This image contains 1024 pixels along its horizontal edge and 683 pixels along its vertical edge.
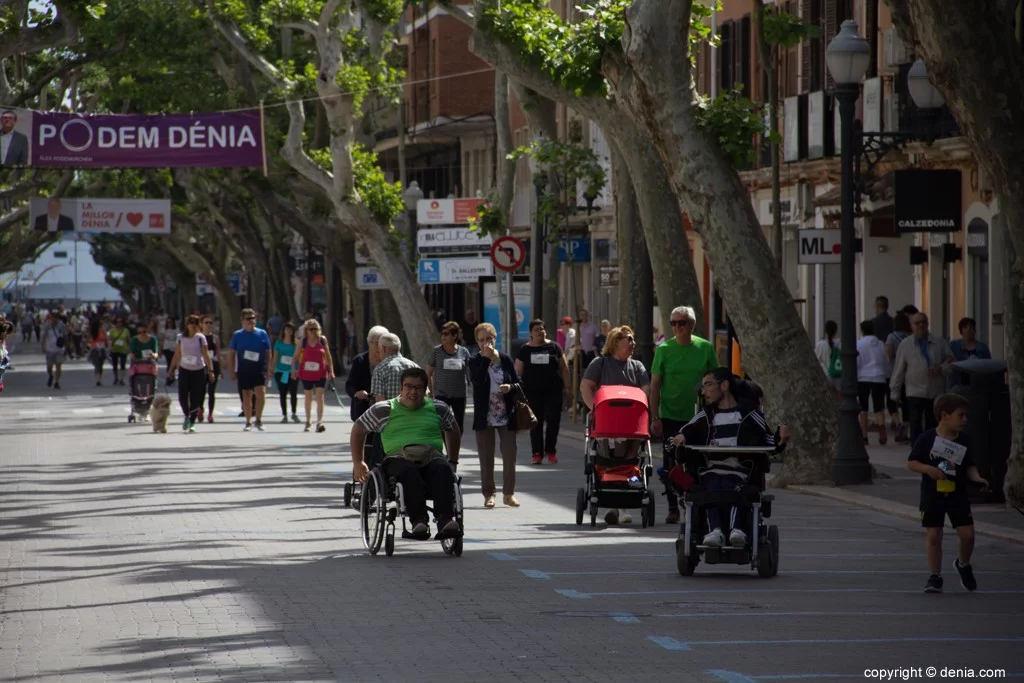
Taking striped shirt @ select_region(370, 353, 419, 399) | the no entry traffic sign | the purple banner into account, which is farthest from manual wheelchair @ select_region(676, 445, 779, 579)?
the purple banner

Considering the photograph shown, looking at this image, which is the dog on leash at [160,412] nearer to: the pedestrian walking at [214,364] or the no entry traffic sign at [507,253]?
the pedestrian walking at [214,364]

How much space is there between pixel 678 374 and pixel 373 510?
11.1 ft

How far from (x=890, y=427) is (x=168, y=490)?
13539 millimetres

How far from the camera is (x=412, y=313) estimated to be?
43.0 m

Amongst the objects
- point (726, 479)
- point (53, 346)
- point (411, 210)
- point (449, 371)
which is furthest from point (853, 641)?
point (53, 346)

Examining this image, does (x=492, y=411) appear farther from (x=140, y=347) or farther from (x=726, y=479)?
(x=140, y=347)

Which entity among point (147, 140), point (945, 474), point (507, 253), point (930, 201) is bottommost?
point (945, 474)

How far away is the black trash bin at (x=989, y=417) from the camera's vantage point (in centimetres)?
1792

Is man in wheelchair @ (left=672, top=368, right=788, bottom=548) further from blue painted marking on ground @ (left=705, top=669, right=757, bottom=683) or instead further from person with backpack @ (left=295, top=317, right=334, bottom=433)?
person with backpack @ (left=295, top=317, right=334, bottom=433)

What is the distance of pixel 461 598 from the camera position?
12234 millimetres

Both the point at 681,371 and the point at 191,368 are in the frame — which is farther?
the point at 191,368

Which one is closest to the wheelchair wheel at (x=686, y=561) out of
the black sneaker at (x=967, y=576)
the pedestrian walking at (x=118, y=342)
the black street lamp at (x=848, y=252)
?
the black sneaker at (x=967, y=576)

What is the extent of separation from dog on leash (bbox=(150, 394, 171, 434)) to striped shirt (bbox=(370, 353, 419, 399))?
43.2 feet

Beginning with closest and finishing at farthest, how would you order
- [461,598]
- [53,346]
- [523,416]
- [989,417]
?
[461,598] < [989,417] < [523,416] < [53,346]
